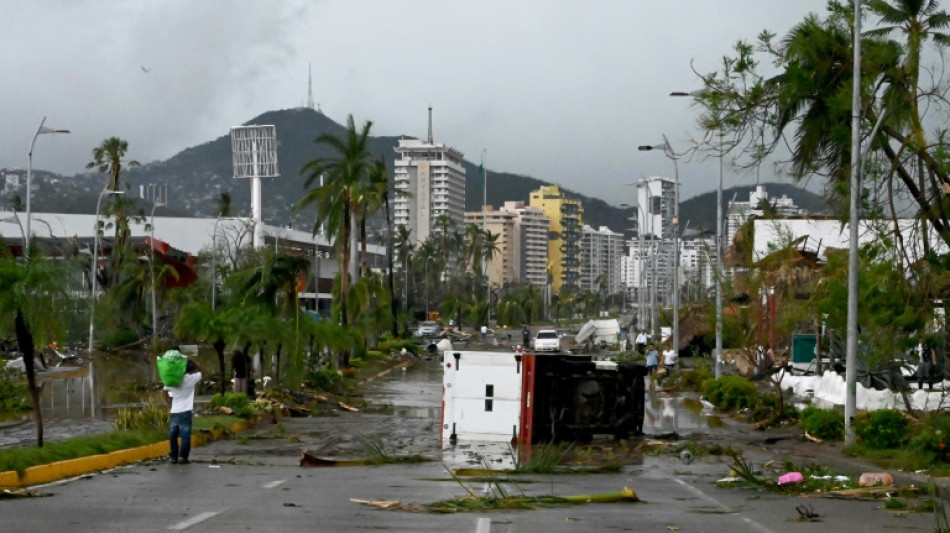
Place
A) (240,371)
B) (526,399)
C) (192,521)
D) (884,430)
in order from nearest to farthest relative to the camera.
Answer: (192,521)
(884,430)
(526,399)
(240,371)

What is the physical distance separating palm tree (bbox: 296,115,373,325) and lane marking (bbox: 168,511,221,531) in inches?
1676

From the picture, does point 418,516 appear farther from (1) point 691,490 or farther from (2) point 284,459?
(2) point 284,459

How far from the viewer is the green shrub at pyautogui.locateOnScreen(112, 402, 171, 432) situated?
962 inches

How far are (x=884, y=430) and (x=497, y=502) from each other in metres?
10.5

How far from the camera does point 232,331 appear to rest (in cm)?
3419

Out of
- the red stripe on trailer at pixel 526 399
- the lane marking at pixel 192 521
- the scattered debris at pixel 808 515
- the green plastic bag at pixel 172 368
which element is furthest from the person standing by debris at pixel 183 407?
the scattered debris at pixel 808 515

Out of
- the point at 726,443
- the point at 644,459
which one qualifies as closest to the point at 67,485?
the point at 644,459

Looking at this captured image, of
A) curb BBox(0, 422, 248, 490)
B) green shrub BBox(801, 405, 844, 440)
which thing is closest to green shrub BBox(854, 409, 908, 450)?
green shrub BBox(801, 405, 844, 440)

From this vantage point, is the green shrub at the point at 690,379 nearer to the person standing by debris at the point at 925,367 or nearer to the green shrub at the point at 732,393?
the green shrub at the point at 732,393

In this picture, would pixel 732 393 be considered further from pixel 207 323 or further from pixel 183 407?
pixel 183 407

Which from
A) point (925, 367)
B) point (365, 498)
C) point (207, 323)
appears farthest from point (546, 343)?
point (365, 498)

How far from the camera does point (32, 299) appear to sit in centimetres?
1998

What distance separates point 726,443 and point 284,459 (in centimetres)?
961

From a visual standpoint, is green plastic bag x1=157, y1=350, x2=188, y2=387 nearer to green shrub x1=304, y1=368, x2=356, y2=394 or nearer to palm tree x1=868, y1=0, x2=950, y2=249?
palm tree x1=868, y1=0, x2=950, y2=249
